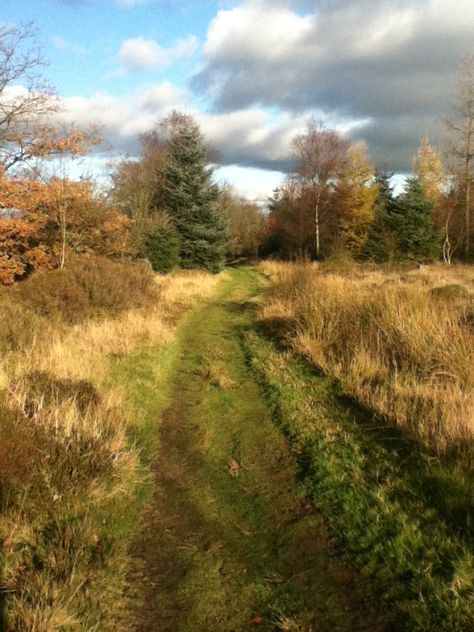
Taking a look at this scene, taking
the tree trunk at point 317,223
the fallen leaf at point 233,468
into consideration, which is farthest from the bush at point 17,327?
the tree trunk at point 317,223

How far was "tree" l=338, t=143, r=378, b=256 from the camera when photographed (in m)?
38.2

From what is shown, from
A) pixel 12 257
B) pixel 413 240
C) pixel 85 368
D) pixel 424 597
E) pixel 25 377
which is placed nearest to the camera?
pixel 424 597

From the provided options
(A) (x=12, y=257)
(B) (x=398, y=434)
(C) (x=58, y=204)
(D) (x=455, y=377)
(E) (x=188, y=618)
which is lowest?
(E) (x=188, y=618)

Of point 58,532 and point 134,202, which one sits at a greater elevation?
point 134,202

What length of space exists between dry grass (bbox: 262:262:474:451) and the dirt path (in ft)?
5.04

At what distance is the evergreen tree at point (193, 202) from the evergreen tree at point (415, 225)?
15208mm

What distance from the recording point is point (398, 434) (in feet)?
18.0

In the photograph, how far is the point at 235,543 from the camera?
12.8ft

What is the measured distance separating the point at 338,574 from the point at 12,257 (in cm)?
1613

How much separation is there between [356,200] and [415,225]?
16.2ft

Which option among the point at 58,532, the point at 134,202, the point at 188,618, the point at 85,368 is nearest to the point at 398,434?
the point at 188,618

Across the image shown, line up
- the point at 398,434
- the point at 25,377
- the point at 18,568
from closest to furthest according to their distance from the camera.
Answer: the point at 18,568
the point at 398,434
the point at 25,377

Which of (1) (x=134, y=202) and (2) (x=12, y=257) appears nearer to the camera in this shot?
(2) (x=12, y=257)

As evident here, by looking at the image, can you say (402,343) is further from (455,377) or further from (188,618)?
(188,618)
